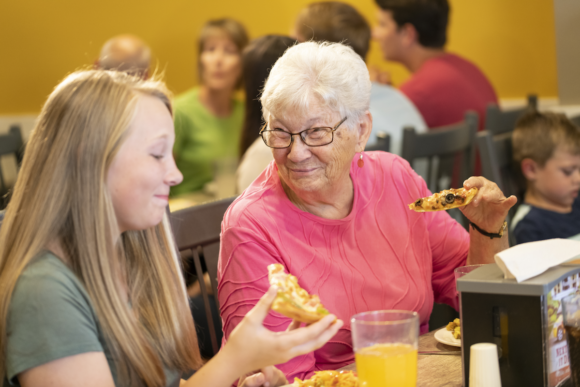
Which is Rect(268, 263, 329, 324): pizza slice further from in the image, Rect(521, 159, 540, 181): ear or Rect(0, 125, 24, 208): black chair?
Rect(0, 125, 24, 208): black chair

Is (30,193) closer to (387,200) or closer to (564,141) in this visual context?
(387,200)

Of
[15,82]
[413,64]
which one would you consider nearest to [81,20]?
[15,82]

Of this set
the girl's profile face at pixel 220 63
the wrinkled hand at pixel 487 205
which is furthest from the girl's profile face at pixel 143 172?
the girl's profile face at pixel 220 63

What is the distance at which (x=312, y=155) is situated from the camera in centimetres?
146

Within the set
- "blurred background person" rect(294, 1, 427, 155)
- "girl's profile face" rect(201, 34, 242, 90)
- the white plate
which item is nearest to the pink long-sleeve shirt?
the white plate

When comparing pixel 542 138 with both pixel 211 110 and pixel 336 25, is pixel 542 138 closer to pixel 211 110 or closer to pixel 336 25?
pixel 336 25

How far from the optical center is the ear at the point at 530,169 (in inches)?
93.8

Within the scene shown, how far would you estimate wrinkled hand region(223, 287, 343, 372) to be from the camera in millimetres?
900

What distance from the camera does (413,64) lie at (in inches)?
145

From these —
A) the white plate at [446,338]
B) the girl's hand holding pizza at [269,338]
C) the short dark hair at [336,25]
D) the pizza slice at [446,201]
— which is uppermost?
the short dark hair at [336,25]

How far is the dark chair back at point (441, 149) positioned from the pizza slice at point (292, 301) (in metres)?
1.46

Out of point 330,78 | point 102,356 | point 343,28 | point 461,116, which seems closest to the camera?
point 102,356

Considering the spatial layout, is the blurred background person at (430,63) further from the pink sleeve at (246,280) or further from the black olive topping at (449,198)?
the pink sleeve at (246,280)

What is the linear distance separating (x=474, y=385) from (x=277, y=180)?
71cm
